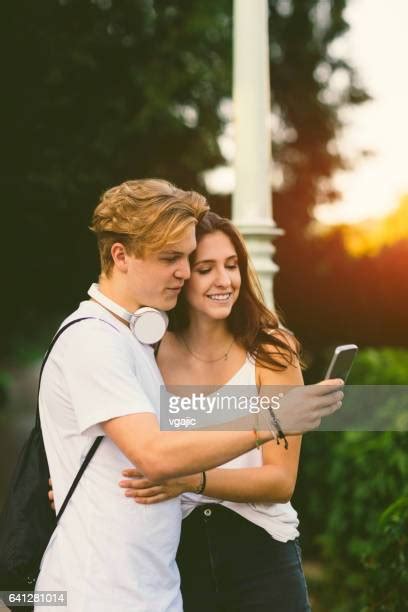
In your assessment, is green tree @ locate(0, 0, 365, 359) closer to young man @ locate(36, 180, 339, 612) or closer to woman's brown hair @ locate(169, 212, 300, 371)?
woman's brown hair @ locate(169, 212, 300, 371)

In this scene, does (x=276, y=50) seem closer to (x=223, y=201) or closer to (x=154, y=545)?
(x=223, y=201)

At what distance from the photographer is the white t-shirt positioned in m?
1.98

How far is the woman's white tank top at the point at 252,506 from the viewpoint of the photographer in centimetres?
256

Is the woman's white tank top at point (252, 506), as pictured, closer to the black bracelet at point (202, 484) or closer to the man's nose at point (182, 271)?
the black bracelet at point (202, 484)

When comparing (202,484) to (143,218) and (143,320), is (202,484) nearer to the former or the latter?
(143,320)

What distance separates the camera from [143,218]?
2.15 m

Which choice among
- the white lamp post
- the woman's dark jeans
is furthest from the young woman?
the white lamp post

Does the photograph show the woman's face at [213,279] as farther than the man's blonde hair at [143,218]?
Yes

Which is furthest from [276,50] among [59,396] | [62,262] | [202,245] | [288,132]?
[59,396]

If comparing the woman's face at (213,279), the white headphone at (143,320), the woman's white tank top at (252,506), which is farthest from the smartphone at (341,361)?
the woman's face at (213,279)

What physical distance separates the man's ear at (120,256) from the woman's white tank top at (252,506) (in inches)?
24.7

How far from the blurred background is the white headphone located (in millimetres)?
1451

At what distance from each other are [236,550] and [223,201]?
7.13m

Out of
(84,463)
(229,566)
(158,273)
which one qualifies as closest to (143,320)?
(158,273)
